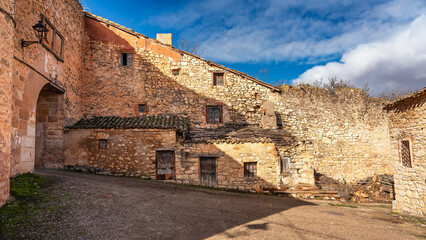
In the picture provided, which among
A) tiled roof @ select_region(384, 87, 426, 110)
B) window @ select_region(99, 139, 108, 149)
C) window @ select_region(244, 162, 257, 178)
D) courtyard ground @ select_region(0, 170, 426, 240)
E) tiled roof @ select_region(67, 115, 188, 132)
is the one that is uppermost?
tiled roof @ select_region(384, 87, 426, 110)

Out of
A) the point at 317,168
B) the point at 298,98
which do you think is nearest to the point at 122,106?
the point at 298,98

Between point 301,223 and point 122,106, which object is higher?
point 122,106

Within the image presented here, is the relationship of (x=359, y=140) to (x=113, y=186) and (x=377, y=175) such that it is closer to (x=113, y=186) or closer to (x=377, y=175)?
(x=377, y=175)

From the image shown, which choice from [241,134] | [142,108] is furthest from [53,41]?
[241,134]

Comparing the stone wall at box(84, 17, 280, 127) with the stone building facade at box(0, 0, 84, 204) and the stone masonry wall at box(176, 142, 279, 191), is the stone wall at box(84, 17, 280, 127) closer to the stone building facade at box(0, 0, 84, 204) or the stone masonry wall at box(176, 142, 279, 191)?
the stone building facade at box(0, 0, 84, 204)

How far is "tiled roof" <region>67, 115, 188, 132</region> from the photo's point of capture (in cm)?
1280

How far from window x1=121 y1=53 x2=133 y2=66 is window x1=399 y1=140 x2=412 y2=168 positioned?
14533 millimetres

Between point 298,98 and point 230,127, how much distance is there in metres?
5.20

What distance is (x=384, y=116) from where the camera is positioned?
16375 mm

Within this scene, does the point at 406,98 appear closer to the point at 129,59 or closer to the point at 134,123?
the point at 134,123

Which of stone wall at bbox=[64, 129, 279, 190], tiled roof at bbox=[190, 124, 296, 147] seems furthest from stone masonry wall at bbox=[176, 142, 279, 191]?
tiled roof at bbox=[190, 124, 296, 147]

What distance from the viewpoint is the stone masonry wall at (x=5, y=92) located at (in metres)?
5.88

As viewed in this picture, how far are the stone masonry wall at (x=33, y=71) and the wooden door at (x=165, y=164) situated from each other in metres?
5.14

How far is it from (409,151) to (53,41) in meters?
15.3
